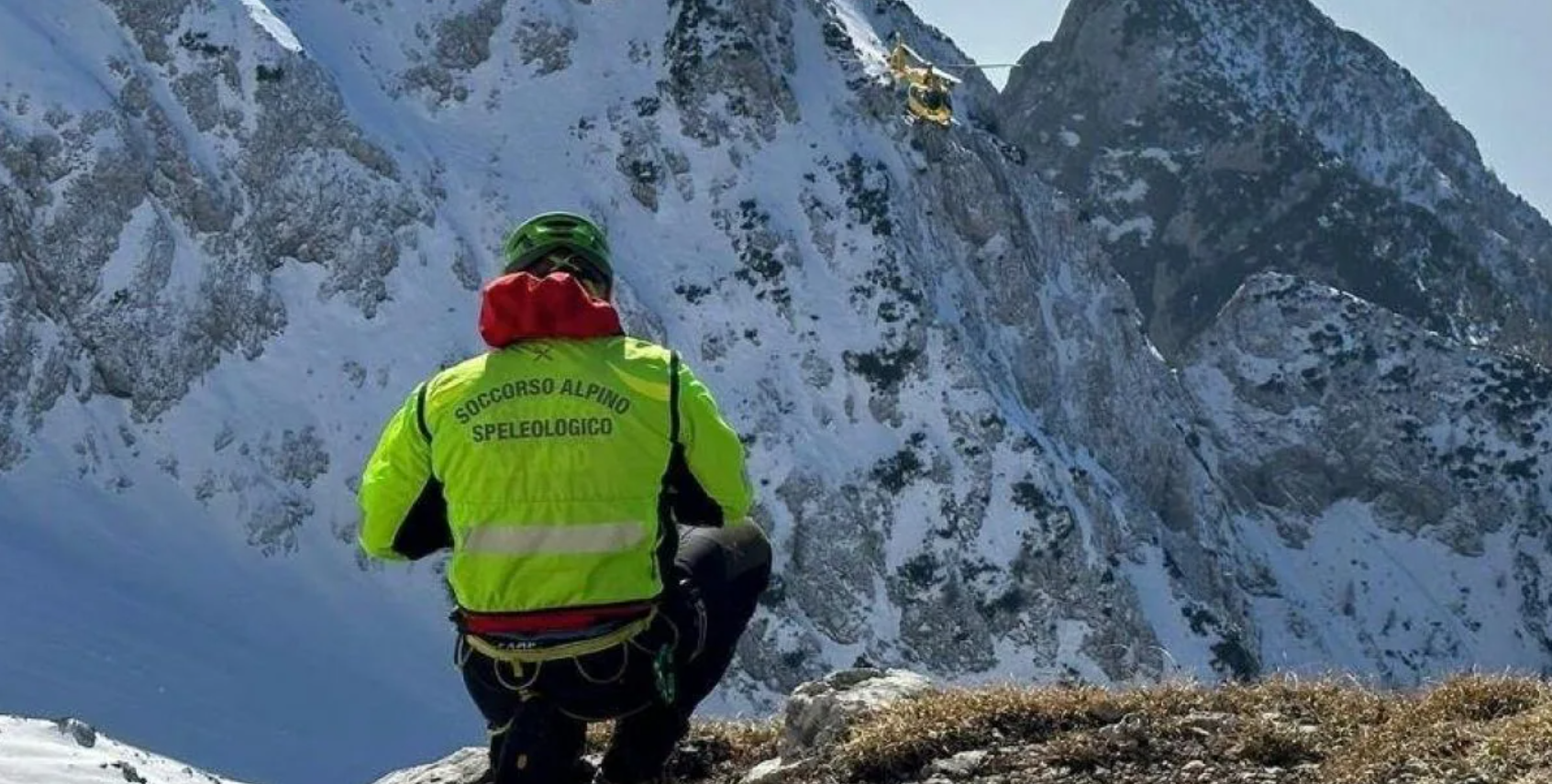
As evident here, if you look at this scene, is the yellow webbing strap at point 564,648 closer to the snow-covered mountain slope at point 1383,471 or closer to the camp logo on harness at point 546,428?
the camp logo on harness at point 546,428

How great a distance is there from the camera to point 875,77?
240 feet

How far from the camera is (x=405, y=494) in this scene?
5.23 m

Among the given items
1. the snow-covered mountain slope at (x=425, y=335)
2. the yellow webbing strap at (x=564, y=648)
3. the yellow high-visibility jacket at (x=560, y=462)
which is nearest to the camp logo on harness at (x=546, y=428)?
the yellow high-visibility jacket at (x=560, y=462)

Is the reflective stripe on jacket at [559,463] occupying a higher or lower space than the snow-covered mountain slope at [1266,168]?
lower

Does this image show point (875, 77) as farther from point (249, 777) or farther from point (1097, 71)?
point (1097, 71)

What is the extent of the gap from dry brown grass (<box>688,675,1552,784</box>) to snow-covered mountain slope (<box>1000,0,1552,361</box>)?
121 meters

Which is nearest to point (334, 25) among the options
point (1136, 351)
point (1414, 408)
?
point (1136, 351)

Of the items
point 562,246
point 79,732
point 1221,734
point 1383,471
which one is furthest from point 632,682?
point 1383,471

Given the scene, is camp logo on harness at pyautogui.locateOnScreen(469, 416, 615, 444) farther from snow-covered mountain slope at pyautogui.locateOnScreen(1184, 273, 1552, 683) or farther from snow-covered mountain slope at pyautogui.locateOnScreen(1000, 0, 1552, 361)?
snow-covered mountain slope at pyautogui.locateOnScreen(1000, 0, 1552, 361)

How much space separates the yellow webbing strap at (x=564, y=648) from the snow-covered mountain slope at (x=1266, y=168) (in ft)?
404

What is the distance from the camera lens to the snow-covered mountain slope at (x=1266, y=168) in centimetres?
14000

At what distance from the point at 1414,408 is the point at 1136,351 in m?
32.7

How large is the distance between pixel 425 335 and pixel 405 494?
190 ft

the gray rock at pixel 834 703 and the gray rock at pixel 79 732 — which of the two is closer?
the gray rock at pixel 834 703
